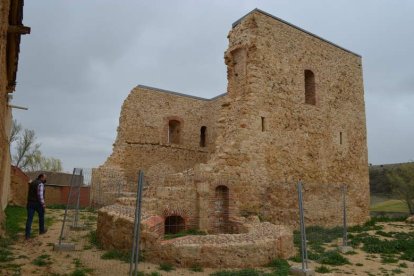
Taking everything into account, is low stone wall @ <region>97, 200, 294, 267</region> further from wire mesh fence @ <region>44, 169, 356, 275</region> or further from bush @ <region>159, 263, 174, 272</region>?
bush @ <region>159, 263, 174, 272</region>

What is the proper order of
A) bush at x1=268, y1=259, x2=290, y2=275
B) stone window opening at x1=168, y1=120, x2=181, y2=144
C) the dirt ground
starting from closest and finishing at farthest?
the dirt ground
bush at x1=268, y1=259, x2=290, y2=275
stone window opening at x1=168, y1=120, x2=181, y2=144

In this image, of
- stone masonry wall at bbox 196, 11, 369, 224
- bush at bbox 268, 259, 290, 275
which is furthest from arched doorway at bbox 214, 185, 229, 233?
bush at bbox 268, 259, 290, 275

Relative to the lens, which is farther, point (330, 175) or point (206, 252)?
point (330, 175)

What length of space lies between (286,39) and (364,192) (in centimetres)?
772

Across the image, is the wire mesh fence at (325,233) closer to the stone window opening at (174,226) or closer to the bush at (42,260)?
the stone window opening at (174,226)

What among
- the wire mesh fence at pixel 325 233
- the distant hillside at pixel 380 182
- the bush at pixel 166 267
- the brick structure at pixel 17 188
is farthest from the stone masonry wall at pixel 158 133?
the distant hillside at pixel 380 182

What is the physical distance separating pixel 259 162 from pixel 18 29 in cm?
777

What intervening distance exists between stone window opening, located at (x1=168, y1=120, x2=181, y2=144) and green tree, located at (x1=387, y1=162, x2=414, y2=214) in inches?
715

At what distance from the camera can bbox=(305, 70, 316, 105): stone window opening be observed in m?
14.1

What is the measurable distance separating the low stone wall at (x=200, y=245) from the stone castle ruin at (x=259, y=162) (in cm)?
2

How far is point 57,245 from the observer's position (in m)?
7.27

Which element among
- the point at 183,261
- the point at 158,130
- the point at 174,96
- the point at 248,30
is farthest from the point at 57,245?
the point at 174,96

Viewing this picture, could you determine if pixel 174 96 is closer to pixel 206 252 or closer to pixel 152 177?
pixel 152 177

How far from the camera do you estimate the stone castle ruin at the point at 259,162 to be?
7.30m
